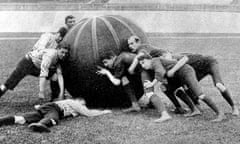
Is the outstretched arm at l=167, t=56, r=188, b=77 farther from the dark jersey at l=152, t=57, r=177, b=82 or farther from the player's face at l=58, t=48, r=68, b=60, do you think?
the player's face at l=58, t=48, r=68, b=60

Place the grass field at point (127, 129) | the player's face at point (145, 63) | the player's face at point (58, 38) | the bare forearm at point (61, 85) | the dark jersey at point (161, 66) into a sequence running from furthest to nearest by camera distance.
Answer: the player's face at point (58, 38) < the bare forearm at point (61, 85) < the player's face at point (145, 63) < the dark jersey at point (161, 66) < the grass field at point (127, 129)

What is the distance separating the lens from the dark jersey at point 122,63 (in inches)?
309

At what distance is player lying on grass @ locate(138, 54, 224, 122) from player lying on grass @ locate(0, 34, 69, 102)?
4.77 ft

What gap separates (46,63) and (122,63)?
1448 millimetres

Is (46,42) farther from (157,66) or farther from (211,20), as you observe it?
(211,20)

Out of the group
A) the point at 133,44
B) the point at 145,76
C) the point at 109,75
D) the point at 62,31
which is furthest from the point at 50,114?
the point at 62,31

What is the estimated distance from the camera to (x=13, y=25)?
2356 centimetres

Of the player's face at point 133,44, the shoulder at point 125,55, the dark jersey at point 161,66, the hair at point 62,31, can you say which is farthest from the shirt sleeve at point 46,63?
the dark jersey at point 161,66

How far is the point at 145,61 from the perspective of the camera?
775cm

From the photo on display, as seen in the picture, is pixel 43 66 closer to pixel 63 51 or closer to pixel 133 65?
pixel 63 51

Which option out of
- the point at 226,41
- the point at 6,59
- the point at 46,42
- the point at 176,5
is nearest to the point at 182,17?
the point at 176,5

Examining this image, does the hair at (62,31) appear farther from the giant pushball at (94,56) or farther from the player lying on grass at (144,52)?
the player lying on grass at (144,52)

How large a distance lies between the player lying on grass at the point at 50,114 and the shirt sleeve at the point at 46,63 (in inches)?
31.0

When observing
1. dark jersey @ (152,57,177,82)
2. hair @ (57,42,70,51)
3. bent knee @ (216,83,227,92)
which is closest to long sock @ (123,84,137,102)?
dark jersey @ (152,57,177,82)
